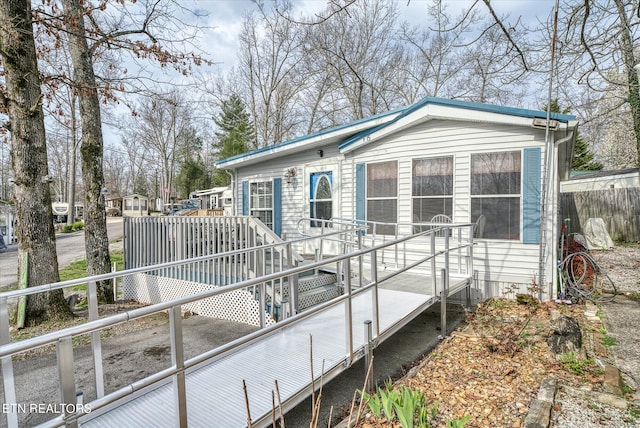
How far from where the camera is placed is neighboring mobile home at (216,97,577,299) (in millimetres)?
5508

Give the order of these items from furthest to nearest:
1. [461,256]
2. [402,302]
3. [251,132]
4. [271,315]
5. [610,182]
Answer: [251,132]
[610,182]
[461,256]
[271,315]
[402,302]

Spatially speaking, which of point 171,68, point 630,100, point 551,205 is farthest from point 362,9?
point 551,205

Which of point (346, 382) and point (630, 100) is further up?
point (630, 100)

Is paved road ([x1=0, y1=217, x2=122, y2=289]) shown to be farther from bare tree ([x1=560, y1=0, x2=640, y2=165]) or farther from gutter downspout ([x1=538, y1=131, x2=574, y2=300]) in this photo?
bare tree ([x1=560, y1=0, x2=640, y2=165])

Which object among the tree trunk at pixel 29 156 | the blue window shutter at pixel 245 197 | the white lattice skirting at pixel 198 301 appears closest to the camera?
the tree trunk at pixel 29 156

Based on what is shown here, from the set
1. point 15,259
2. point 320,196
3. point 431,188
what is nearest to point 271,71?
point 320,196

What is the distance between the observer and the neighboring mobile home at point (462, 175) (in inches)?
217

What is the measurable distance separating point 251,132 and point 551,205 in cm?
2315

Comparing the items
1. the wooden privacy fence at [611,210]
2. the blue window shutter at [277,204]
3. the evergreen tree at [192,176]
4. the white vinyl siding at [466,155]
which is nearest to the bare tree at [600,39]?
the white vinyl siding at [466,155]

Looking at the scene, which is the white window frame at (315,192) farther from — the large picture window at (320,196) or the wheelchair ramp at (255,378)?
the wheelchair ramp at (255,378)

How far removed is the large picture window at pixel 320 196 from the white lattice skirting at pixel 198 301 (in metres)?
3.28

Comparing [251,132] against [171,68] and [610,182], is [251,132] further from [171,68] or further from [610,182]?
[610,182]

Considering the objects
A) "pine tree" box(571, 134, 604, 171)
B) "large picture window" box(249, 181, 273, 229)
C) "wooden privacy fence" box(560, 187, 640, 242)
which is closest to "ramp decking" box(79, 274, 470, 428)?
"large picture window" box(249, 181, 273, 229)

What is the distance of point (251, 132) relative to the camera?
26.0 metres
